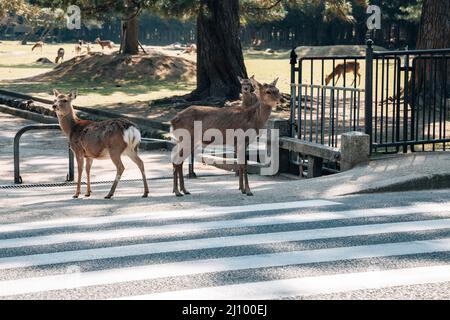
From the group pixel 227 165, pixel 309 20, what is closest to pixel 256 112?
pixel 227 165

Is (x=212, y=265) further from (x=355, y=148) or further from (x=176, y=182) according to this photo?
(x=355, y=148)

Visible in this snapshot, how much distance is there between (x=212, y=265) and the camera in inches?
321

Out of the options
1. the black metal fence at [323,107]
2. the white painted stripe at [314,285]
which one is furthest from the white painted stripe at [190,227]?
the black metal fence at [323,107]

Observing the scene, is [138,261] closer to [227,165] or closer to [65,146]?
[227,165]

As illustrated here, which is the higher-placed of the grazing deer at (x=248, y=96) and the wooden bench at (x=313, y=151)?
the grazing deer at (x=248, y=96)

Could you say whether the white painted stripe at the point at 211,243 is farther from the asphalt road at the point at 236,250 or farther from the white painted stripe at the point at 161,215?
the white painted stripe at the point at 161,215

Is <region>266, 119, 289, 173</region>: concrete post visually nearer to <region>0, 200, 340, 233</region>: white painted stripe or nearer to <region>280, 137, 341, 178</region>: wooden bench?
<region>280, 137, 341, 178</region>: wooden bench

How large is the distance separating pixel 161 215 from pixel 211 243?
1586 mm

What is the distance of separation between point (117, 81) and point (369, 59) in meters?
22.3

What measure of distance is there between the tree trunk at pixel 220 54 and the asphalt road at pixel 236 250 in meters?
15.6

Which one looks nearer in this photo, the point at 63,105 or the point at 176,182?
the point at 176,182

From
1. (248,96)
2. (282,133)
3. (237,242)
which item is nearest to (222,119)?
(248,96)

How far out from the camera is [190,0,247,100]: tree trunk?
26.9 meters

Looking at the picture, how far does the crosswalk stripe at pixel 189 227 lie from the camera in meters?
9.23
